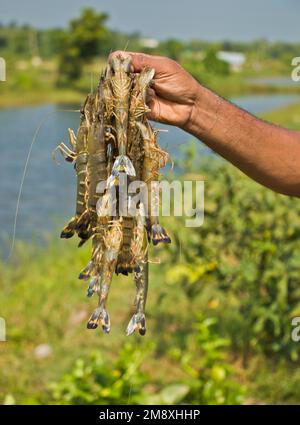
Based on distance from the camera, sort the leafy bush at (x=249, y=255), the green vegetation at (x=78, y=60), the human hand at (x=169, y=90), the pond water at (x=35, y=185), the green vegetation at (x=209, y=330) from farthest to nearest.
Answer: the green vegetation at (x=78, y=60), the pond water at (x=35, y=185), the leafy bush at (x=249, y=255), the green vegetation at (x=209, y=330), the human hand at (x=169, y=90)

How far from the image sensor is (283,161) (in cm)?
232

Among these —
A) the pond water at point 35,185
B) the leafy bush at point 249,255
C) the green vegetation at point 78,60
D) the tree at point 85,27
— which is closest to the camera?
the leafy bush at point 249,255

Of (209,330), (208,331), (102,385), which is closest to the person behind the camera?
(102,385)

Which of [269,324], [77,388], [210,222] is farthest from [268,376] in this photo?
[77,388]

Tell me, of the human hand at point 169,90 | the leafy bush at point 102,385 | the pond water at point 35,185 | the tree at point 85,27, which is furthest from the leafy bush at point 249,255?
the tree at point 85,27

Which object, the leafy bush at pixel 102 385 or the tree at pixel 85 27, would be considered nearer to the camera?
the leafy bush at pixel 102 385

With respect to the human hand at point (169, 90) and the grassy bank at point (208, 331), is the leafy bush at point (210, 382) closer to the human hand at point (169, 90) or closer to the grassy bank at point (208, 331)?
the grassy bank at point (208, 331)

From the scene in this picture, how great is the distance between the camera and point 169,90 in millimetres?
2016

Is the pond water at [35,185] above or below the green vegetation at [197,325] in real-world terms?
above

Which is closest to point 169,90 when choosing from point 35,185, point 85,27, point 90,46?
point 35,185

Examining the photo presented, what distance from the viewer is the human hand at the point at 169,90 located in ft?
6.32

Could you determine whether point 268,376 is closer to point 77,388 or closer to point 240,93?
point 77,388

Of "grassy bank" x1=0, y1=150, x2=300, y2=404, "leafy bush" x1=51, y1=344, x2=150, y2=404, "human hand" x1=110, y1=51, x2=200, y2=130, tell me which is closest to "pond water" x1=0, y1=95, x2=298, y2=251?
"grassy bank" x1=0, y1=150, x2=300, y2=404

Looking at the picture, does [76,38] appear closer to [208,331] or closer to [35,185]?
[35,185]
